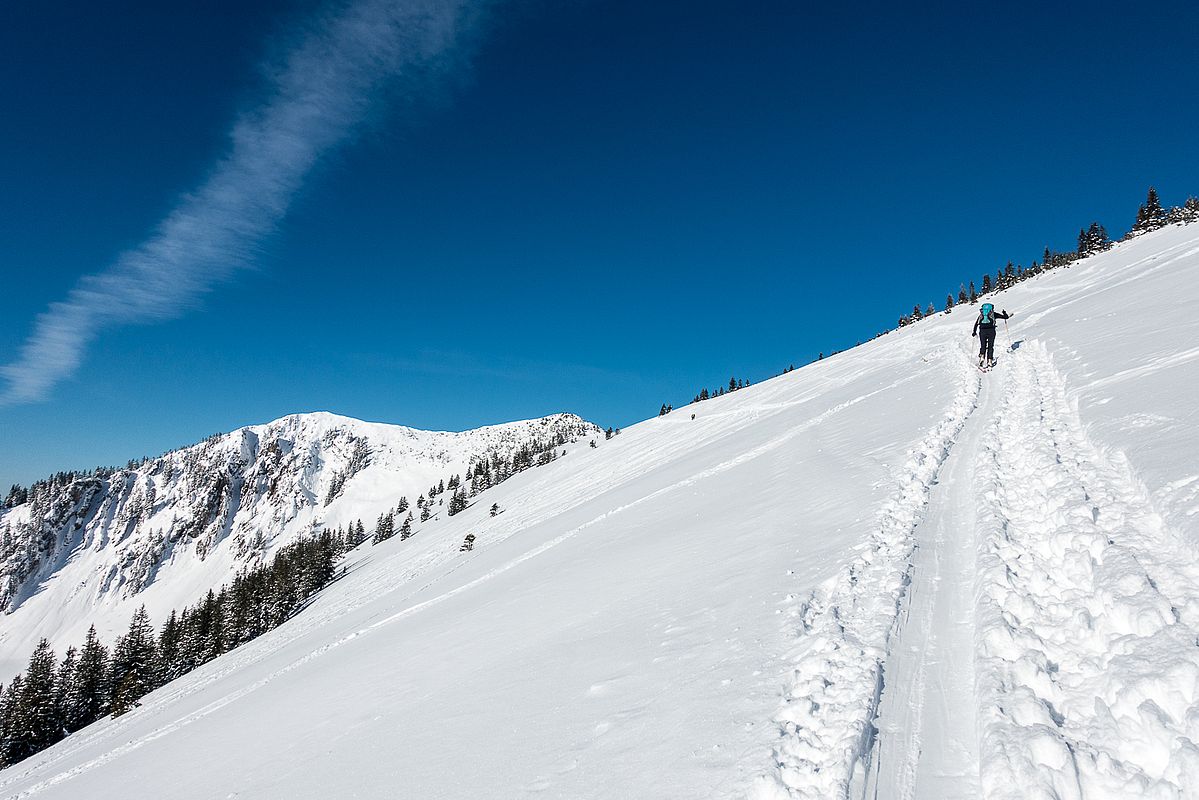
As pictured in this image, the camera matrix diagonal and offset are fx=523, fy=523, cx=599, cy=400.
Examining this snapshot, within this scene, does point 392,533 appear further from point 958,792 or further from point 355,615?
point 958,792

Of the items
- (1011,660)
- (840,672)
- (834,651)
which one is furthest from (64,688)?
(1011,660)

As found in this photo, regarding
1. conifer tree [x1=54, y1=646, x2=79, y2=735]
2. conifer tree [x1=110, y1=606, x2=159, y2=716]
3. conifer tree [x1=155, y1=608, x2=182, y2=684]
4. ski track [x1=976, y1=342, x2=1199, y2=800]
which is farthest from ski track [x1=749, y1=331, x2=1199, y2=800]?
conifer tree [x1=54, y1=646, x2=79, y2=735]

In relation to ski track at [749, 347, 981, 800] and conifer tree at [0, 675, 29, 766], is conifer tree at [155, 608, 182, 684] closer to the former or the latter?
conifer tree at [0, 675, 29, 766]

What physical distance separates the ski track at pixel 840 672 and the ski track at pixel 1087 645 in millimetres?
796

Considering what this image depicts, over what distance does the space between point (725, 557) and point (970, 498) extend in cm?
400

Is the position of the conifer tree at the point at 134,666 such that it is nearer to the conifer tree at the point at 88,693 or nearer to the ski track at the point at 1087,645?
the conifer tree at the point at 88,693

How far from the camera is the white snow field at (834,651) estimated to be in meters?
3.69

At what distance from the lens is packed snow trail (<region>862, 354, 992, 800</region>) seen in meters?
3.56

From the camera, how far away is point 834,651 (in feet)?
16.6

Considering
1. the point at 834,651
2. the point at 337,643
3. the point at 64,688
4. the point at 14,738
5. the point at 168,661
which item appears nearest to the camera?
the point at 834,651

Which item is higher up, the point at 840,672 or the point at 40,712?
the point at 840,672

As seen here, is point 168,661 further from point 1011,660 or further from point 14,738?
point 1011,660

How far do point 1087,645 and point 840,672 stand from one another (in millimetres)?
1905

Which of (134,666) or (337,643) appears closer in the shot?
(337,643)
